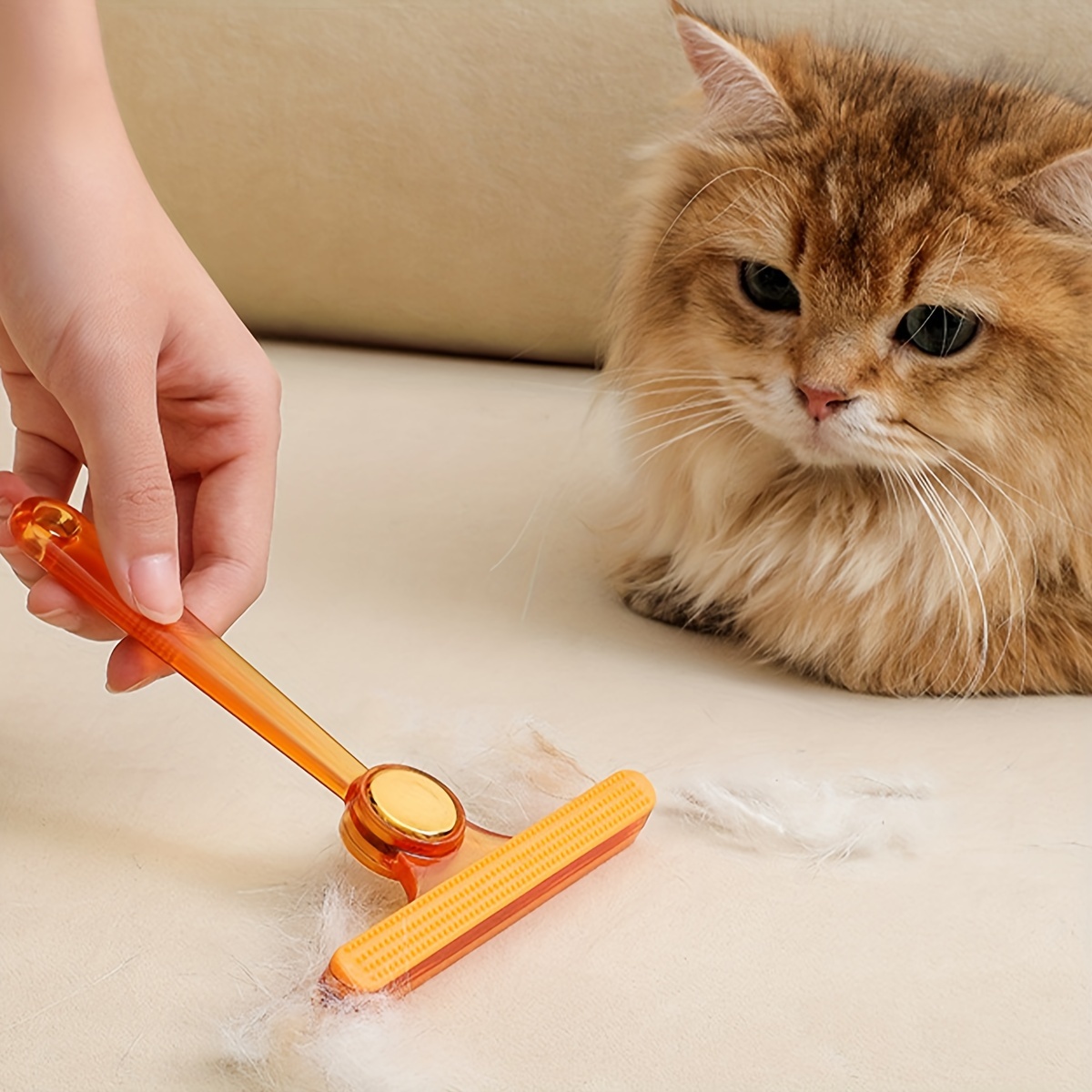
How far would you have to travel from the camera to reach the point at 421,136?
1.91 meters

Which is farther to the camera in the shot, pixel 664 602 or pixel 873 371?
pixel 664 602

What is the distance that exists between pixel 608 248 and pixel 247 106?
1.81 ft

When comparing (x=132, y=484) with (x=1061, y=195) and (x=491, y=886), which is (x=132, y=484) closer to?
(x=491, y=886)

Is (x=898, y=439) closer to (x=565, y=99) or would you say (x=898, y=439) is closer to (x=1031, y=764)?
(x=1031, y=764)

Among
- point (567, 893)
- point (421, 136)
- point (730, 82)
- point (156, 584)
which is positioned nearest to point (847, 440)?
point (730, 82)

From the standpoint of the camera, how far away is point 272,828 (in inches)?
39.5

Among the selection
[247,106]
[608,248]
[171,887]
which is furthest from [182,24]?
[171,887]

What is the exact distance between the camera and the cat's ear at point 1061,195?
45.3 inches

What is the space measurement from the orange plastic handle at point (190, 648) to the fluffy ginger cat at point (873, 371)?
50 cm

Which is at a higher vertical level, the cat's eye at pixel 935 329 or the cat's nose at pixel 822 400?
the cat's eye at pixel 935 329

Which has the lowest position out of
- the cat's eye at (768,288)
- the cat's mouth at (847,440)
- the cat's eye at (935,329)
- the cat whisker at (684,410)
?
the cat whisker at (684,410)

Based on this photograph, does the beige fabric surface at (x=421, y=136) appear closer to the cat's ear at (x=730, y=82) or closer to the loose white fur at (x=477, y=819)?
the cat's ear at (x=730, y=82)

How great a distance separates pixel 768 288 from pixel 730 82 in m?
0.21

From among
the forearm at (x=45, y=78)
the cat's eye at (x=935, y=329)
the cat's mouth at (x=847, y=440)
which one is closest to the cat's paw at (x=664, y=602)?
the cat's mouth at (x=847, y=440)
